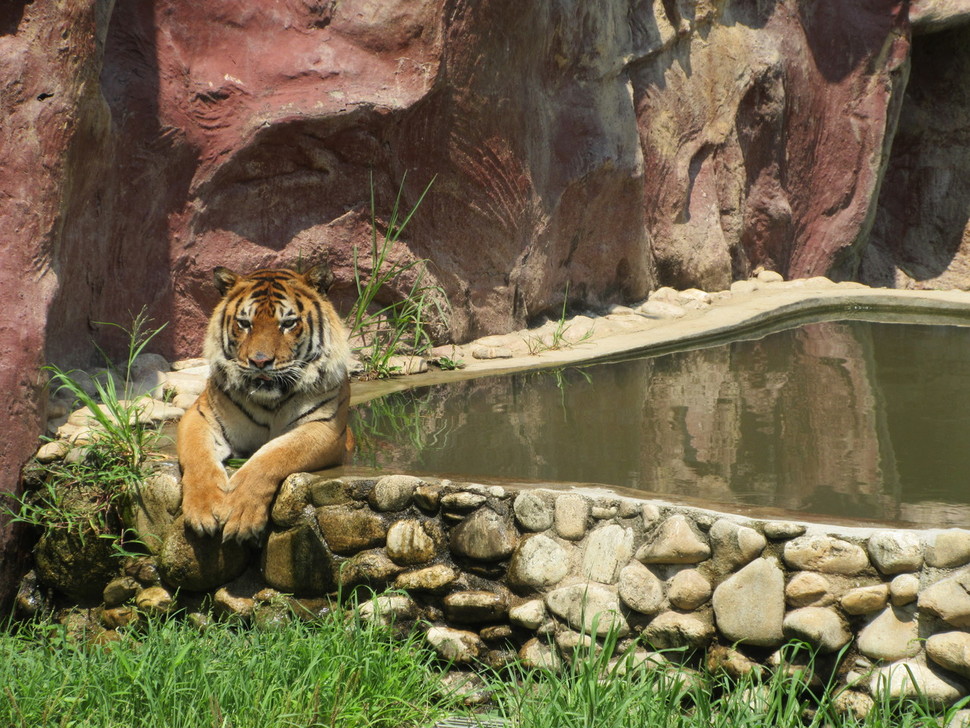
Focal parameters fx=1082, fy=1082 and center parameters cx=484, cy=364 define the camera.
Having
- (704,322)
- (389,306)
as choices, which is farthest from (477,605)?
(704,322)

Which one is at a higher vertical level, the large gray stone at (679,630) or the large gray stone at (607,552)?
the large gray stone at (607,552)

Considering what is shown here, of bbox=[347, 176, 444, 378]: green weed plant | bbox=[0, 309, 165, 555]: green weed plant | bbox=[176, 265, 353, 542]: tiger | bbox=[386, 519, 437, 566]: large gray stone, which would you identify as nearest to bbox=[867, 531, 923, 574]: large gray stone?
bbox=[386, 519, 437, 566]: large gray stone

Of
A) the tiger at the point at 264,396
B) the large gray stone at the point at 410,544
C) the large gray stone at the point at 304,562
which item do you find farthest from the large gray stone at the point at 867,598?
the tiger at the point at 264,396

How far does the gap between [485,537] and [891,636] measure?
1356mm

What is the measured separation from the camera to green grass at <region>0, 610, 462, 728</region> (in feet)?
10.5

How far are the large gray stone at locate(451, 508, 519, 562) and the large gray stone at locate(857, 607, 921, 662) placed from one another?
1.19 meters

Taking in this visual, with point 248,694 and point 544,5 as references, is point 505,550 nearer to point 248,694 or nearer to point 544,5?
point 248,694

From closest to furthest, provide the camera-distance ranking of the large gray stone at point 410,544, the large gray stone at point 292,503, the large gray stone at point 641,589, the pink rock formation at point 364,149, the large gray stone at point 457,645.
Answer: the large gray stone at point 641,589 < the large gray stone at point 457,645 < the large gray stone at point 410,544 < the large gray stone at point 292,503 < the pink rock formation at point 364,149

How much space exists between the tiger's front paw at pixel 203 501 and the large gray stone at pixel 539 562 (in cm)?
112

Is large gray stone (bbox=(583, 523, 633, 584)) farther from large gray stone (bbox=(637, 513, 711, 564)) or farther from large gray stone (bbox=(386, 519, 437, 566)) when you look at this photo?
large gray stone (bbox=(386, 519, 437, 566))

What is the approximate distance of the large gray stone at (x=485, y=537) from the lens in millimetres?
3779

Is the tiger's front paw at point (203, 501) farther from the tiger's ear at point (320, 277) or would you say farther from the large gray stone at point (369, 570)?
the tiger's ear at point (320, 277)

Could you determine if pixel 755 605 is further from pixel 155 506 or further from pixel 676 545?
pixel 155 506

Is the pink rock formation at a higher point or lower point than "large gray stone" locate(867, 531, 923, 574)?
higher
